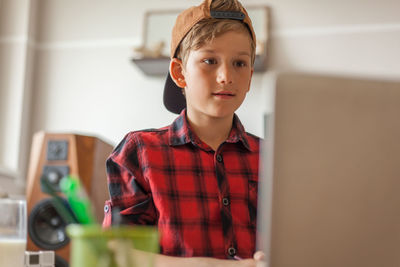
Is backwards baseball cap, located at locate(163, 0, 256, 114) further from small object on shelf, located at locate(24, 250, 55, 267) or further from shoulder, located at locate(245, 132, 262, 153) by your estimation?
small object on shelf, located at locate(24, 250, 55, 267)

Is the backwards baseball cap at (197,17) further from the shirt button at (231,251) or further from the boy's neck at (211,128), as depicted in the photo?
the shirt button at (231,251)

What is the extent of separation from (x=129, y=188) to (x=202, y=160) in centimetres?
17

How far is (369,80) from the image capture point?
0.52 m

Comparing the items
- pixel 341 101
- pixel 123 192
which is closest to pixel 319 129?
pixel 341 101

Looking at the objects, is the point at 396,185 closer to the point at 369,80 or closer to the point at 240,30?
the point at 369,80

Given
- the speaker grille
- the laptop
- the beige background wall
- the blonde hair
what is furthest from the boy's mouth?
the beige background wall

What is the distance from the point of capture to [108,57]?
3543mm

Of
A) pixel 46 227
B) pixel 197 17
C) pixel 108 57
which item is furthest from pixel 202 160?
pixel 108 57

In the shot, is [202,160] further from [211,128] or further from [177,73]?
[177,73]

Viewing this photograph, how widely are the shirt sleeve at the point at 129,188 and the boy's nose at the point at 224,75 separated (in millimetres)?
205

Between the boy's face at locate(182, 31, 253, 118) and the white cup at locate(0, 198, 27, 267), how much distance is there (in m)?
0.43

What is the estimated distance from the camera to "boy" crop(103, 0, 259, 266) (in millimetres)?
1007

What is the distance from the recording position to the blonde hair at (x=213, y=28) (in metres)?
1.07

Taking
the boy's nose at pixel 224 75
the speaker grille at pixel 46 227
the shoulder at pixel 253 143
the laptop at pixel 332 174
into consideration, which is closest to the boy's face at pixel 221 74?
the boy's nose at pixel 224 75
